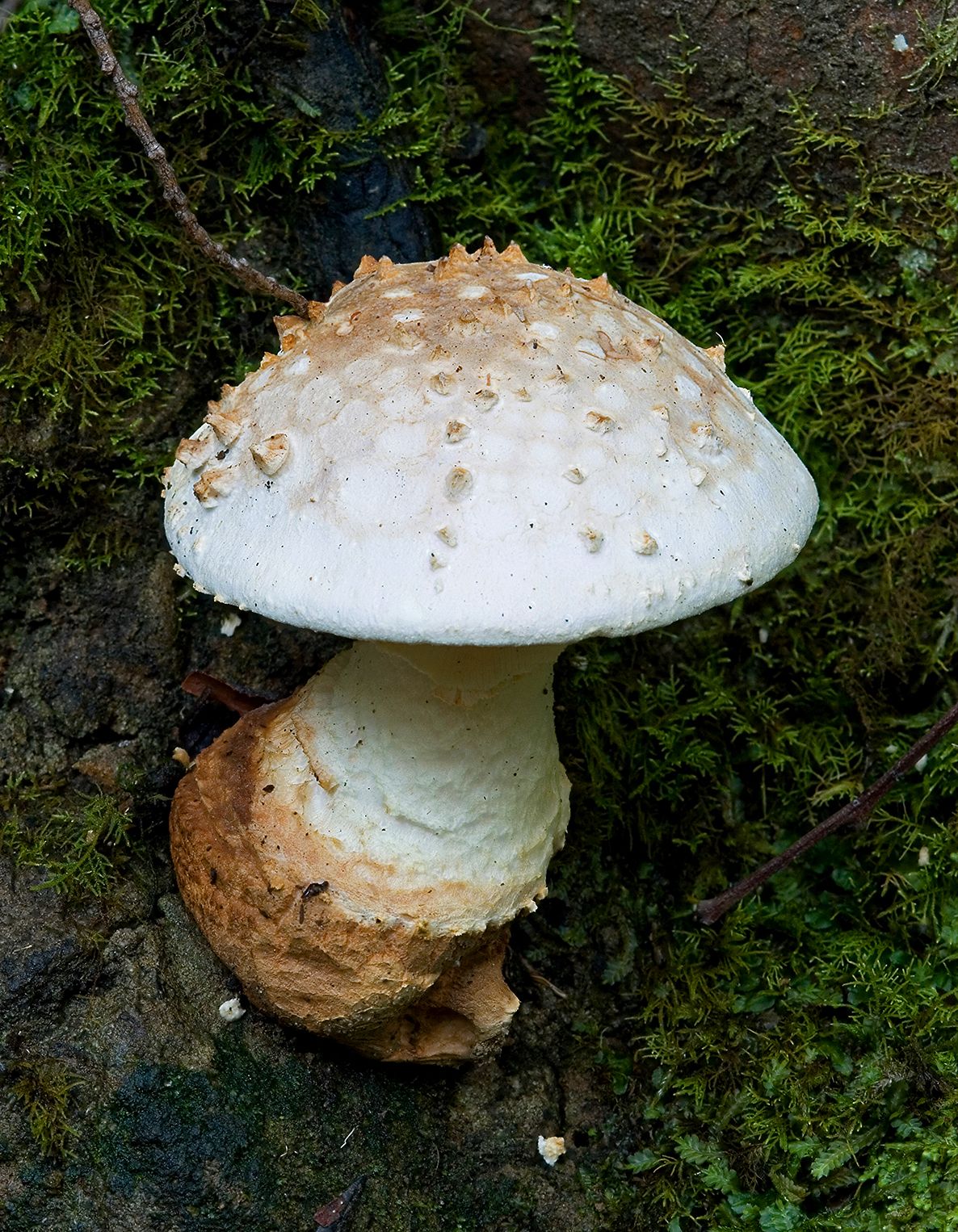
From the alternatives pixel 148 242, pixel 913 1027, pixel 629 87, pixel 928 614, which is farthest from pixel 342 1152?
pixel 629 87

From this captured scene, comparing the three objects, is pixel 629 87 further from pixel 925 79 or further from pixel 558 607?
pixel 558 607

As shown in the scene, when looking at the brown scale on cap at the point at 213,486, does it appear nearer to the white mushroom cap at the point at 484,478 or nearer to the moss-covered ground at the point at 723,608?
the white mushroom cap at the point at 484,478

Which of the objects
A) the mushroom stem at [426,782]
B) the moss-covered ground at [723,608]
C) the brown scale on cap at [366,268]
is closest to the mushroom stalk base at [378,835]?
the mushroom stem at [426,782]

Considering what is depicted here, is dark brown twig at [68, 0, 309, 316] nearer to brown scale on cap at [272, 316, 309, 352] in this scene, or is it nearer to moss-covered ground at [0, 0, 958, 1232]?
brown scale on cap at [272, 316, 309, 352]

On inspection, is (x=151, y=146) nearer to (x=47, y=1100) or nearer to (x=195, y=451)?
(x=195, y=451)

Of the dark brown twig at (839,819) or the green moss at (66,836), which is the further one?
the dark brown twig at (839,819)

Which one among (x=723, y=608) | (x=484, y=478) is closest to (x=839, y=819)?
(x=723, y=608)

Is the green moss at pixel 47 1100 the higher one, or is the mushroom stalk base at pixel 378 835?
the mushroom stalk base at pixel 378 835
